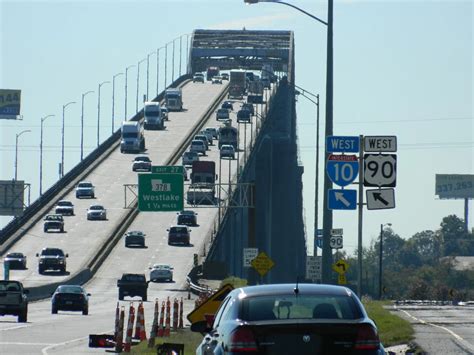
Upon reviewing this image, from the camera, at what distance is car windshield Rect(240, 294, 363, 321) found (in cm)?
1423

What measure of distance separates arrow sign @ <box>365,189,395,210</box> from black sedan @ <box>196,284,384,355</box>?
9774 mm

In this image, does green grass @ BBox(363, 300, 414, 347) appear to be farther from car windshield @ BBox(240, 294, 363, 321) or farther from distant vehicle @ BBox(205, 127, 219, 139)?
distant vehicle @ BBox(205, 127, 219, 139)

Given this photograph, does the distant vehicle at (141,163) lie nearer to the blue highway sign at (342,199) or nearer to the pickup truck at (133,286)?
the pickup truck at (133,286)

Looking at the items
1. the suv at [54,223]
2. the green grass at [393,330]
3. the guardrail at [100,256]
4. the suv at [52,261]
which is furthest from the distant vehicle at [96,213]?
the green grass at [393,330]

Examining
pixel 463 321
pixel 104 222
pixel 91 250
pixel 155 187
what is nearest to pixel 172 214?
pixel 104 222

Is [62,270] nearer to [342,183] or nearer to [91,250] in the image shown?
[91,250]

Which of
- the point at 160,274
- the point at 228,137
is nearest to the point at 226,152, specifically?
the point at 228,137

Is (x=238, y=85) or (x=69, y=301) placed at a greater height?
(x=238, y=85)

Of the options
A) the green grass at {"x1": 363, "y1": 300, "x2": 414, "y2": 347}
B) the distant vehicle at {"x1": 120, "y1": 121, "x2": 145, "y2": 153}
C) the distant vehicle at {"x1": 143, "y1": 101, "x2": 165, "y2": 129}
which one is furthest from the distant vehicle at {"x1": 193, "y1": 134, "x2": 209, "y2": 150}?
the green grass at {"x1": 363, "y1": 300, "x2": 414, "y2": 347}

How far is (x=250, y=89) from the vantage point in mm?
176625

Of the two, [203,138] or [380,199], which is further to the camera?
[203,138]

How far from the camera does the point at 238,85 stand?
173 m

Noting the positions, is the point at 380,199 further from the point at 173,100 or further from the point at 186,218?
the point at 173,100

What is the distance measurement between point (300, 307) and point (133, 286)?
2223 inches
